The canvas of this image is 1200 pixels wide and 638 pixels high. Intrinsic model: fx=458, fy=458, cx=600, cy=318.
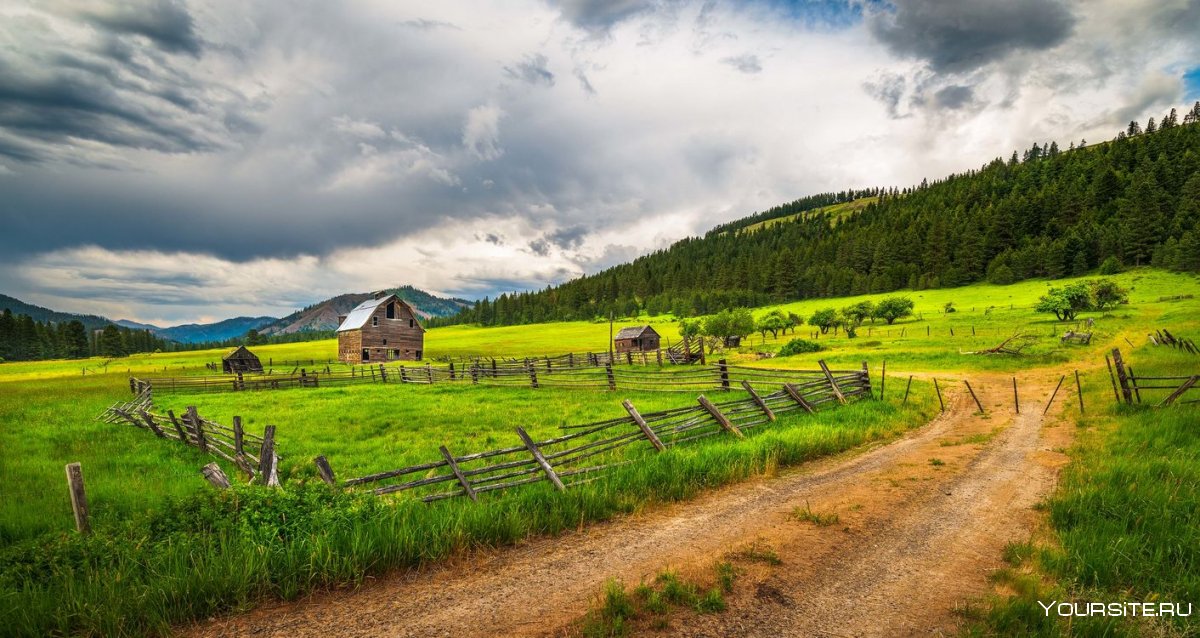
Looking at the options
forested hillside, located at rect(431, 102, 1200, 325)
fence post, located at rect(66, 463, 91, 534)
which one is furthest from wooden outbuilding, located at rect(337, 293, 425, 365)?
forested hillside, located at rect(431, 102, 1200, 325)

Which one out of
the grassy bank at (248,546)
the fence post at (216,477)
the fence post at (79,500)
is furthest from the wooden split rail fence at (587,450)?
the fence post at (79,500)

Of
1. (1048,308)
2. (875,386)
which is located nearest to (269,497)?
(875,386)

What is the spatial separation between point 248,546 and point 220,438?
10.2 metres

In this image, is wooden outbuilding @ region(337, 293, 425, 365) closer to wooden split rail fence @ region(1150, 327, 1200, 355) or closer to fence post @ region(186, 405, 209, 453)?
fence post @ region(186, 405, 209, 453)

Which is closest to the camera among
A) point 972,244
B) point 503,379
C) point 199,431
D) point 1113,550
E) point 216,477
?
point 1113,550

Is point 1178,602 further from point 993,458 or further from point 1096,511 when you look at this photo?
point 993,458

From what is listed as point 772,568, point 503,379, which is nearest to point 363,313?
point 503,379

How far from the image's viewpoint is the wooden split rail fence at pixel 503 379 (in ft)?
86.2

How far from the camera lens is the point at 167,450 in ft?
41.4

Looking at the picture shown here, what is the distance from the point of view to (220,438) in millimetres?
12812

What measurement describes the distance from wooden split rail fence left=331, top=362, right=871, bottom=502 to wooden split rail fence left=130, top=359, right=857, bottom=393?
33.8 feet

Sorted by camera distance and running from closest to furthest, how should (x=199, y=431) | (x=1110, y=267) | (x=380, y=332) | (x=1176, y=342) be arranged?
(x=199, y=431)
(x=1176, y=342)
(x=380, y=332)
(x=1110, y=267)

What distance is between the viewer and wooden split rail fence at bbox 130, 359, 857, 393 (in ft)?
86.2

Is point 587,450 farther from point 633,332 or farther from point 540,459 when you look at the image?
point 633,332
